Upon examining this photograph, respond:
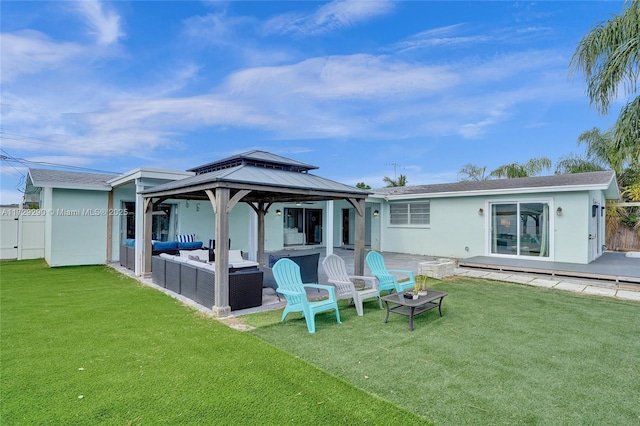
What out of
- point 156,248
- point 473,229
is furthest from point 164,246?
point 473,229

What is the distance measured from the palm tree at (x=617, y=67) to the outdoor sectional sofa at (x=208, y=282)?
8202mm

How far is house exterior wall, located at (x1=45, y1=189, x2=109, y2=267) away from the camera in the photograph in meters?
10.9

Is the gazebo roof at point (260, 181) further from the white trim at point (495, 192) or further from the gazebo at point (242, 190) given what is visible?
the white trim at point (495, 192)

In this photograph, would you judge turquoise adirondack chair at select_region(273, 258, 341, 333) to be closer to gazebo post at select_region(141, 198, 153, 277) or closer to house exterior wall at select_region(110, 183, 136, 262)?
gazebo post at select_region(141, 198, 153, 277)

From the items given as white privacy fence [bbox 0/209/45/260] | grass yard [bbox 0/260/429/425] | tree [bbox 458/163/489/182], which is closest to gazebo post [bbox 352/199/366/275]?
grass yard [bbox 0/260/429/425]

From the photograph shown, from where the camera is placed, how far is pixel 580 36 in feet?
25.2

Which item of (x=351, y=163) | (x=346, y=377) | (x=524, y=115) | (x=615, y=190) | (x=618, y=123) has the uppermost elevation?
(x=524, y=115)

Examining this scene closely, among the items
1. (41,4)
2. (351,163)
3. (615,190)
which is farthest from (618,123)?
(351,163)

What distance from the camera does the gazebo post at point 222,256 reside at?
535cm

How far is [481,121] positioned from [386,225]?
9035mm

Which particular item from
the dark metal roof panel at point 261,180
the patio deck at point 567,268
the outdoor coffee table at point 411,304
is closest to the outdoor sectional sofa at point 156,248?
the dark metal roof panel at point 261,180

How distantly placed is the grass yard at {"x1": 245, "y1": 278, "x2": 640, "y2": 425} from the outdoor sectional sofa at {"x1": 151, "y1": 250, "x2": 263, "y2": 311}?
0.54 meters

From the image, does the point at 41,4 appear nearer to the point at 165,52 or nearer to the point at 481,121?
the point at 165,52

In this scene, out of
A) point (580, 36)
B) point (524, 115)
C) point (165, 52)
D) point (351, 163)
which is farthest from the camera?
point (351, 163)
